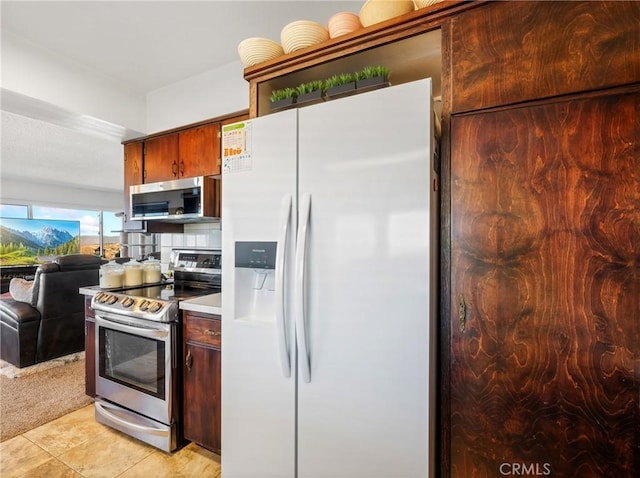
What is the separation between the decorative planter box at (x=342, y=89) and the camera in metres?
1.38

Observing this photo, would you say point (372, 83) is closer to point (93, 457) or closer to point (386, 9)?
point (386, 9)

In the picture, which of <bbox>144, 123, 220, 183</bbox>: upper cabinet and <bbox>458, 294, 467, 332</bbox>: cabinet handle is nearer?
<bbox>458, 294, 467, 332</bbox>: cabinet handle

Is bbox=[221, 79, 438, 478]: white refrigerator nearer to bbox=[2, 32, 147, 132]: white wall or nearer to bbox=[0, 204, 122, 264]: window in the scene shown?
bbox=[2, 32, 147, 132]: white wall

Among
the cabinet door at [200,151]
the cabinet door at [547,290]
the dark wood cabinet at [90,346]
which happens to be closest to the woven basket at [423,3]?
the cabinet door at [547,290]

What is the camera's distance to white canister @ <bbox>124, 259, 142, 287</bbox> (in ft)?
8.01

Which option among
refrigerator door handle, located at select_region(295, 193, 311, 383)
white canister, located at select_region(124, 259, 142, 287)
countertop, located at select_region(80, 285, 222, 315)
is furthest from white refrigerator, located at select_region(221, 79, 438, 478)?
white canister, located at select_region(124, 259, 142, 287)

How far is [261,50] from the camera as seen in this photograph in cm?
161

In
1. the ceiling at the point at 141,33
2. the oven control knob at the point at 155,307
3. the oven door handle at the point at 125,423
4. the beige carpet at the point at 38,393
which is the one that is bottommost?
the beige carpet at the point at 38,393

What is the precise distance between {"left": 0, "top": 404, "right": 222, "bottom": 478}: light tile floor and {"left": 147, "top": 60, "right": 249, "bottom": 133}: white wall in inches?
92.9

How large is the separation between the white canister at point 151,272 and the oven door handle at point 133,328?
47 centimetres

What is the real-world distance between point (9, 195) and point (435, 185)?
9.13 meters

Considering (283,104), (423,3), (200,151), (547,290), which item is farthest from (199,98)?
(547,290)

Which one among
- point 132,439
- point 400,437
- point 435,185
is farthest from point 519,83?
point 132,439

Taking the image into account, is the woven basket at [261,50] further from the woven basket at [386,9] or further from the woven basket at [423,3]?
the woven basket at [423,3]
